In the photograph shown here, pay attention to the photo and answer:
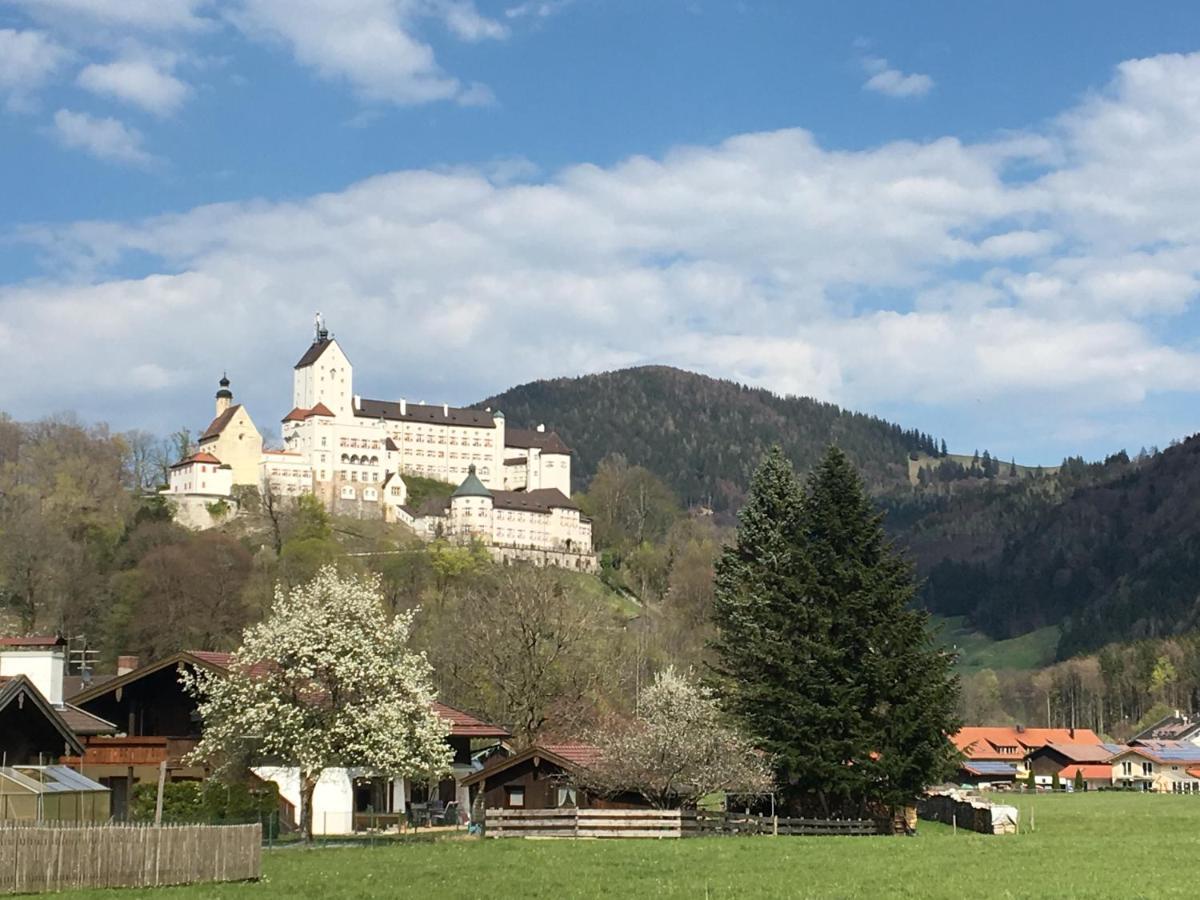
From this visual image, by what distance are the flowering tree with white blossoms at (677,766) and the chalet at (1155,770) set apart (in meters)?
92.6

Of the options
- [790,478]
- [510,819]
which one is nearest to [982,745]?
[790,478]

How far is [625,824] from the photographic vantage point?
40312mm

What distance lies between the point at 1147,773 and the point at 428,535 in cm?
8163

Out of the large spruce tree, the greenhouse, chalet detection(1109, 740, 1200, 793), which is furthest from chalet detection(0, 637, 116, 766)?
chalet detection(1109, 740, 1200, 793)

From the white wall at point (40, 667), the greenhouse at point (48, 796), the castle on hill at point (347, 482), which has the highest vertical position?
the castle on hill at point (347, 482)

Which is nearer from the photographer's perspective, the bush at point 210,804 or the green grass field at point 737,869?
the green grass field at point 737,869

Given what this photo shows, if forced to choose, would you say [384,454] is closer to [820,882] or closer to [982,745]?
[982,745]

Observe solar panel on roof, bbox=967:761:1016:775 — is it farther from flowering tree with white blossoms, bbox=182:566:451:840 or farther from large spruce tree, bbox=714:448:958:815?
flowering tree with white blossoms, bbox=182:566:451:840

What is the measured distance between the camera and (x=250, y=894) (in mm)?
24203

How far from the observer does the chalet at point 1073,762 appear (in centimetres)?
13488

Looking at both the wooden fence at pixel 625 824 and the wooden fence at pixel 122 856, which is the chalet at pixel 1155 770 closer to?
the wooden fence at pixel 625 824

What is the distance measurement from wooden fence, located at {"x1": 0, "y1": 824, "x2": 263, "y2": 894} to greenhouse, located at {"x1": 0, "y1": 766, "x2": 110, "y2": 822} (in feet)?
14.2

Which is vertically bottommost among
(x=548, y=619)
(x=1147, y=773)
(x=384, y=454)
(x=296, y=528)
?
(x=1147, y=773)

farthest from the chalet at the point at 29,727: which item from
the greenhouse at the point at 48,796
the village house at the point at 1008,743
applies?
the village house at the point at 1008,743
